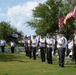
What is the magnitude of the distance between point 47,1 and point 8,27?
40.4 metres

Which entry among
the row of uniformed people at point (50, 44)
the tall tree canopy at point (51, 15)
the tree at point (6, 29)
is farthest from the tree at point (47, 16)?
the row of uniformed people at point (50, 44)

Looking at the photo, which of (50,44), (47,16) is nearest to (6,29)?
(47,16)

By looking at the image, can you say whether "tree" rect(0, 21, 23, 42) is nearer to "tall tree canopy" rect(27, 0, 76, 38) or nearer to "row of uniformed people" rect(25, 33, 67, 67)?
"tall tree canopy" rect(27, 0, 76, 38)

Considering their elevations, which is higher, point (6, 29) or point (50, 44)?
point (6, 29)

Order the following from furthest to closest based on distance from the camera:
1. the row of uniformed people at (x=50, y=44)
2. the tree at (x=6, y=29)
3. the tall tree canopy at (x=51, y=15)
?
the tree at (x=6, y=29) → the tall tree canopy at (x=51, y=15) → the row of uniformed people at (x=50, y=44)

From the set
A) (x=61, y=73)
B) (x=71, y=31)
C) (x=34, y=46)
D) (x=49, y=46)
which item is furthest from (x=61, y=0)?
(x=61, y=73)

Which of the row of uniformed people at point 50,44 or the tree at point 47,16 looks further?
the tree at point 47,16

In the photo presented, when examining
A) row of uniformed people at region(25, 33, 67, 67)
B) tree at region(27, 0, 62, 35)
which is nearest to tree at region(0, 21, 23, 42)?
tree at region(27, 0, 62, 35)

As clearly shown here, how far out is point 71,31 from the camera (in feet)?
191

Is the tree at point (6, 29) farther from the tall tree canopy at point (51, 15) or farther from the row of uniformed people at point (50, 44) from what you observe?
the row of uniformed people at point (50, 44)

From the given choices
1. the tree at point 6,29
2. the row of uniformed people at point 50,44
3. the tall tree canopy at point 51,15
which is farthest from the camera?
the tree at point 6,29

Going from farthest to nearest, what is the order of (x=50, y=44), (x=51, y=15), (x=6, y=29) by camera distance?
(x=6, y=29), (x=51, y=15), (x=50, y=44)

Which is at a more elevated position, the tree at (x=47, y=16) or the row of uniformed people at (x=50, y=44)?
the tree at (x=47, y=16)

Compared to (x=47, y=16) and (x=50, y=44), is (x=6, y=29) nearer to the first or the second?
(x=47, y=16)
